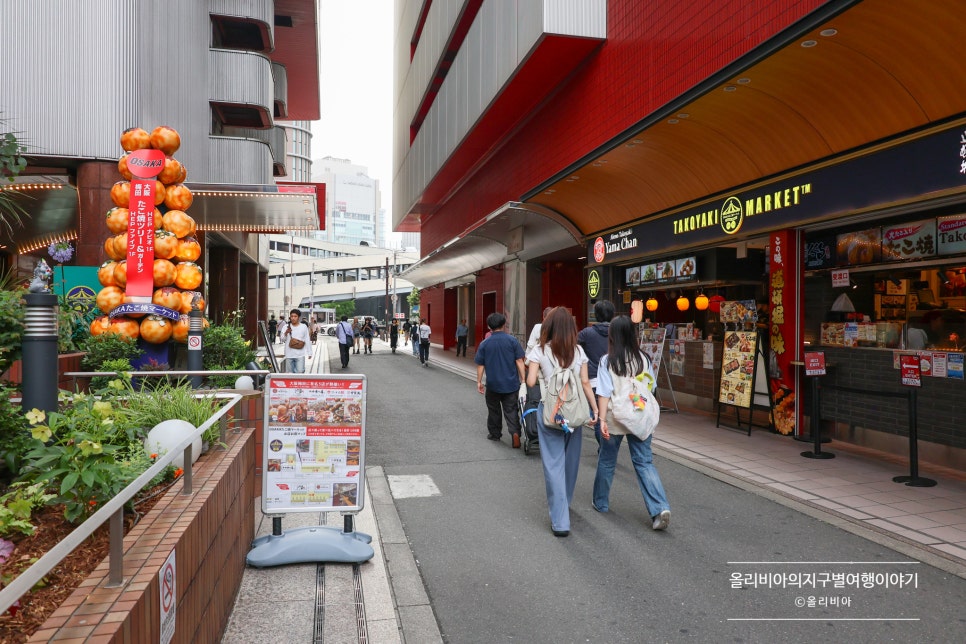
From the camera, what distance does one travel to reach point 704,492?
259 inches

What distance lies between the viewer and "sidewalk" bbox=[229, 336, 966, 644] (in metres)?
3.62

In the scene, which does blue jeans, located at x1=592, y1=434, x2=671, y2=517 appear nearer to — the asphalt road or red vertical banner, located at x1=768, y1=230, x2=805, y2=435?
the asphalt road

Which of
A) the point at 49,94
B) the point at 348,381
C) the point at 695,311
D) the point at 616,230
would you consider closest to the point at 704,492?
the point at 348,381

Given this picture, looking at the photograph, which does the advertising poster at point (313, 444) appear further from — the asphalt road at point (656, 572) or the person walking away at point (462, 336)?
the person walking away at point (462, 336)

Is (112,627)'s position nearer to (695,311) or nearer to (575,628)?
(575,628)

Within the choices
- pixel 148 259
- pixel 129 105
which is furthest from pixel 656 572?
pixel 129 105

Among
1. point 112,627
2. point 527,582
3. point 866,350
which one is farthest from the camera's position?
point 866,350

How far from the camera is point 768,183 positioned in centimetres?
970

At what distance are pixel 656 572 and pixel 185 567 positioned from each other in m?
3.06

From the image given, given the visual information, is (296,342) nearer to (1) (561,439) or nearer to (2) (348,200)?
(1) (561,439)

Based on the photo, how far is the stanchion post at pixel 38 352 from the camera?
144 inches

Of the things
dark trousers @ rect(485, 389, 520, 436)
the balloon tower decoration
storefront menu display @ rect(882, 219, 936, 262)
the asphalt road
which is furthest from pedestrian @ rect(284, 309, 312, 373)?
storefront menu display @ rect(882, 219, 936, 262)

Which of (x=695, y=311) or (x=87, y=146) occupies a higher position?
(x=87, y=146)

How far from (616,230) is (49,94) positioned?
1261 centimetres
